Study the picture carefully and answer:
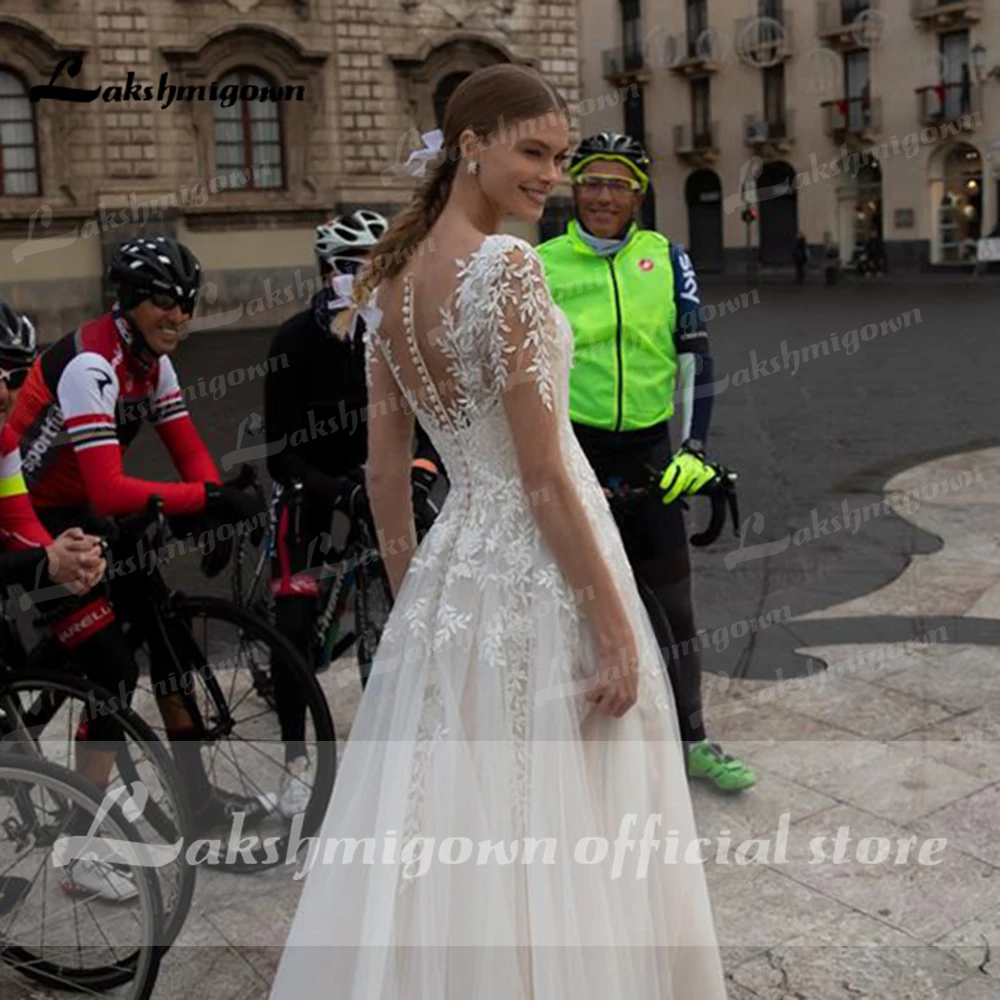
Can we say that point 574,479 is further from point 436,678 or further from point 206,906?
point 206,906

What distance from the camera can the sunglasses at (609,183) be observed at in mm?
4027

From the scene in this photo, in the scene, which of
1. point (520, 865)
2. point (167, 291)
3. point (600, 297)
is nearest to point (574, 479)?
point (520, 865)

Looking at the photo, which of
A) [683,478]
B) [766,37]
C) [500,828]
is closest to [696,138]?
[766,37]

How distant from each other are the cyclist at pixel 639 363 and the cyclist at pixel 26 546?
167 cm

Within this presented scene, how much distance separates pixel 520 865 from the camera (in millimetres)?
2436

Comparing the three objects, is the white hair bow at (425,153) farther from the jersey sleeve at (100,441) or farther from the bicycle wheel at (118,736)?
the bicycle wheel at (118,736)

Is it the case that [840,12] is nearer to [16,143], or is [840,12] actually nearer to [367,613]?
[16,143]

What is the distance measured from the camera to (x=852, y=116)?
44.4 m

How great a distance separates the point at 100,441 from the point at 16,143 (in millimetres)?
25530

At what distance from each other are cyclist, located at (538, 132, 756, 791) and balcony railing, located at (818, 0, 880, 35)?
43.5 metres

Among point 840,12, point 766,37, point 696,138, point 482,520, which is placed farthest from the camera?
point 696,138

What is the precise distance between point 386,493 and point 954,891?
1.86 metres

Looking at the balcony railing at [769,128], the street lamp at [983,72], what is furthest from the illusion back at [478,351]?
the balcony railing at [769,128]

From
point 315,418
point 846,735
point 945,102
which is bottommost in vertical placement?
point 846,735
